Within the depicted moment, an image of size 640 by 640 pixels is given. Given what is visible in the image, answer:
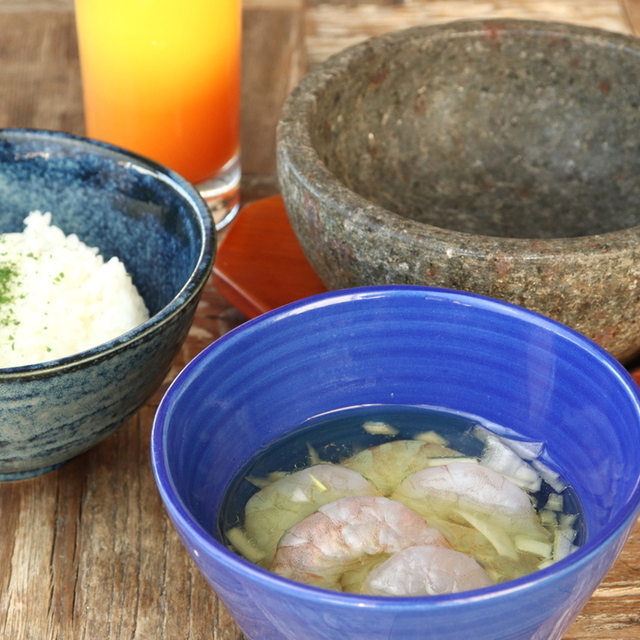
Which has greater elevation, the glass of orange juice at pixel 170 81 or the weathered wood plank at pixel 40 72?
the glass of orange juice at pixel 170 81

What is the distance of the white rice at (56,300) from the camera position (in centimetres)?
90

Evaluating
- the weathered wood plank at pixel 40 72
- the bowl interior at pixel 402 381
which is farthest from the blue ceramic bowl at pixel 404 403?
the weathered wood plank at pixel 40 72

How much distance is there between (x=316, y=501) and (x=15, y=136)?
0.60 metres

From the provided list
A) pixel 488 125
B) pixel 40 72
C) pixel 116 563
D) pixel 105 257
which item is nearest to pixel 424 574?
pixel 116 563

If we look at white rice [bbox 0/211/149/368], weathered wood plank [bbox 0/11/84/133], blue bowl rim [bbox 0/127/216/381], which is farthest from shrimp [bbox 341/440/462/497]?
weathered wood plank [bbox 0/11/84/133]

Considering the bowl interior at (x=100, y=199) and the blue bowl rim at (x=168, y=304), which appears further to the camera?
the bowl interior at (x=100, y=199)

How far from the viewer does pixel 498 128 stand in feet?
4.15

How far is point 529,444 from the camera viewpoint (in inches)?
31.2

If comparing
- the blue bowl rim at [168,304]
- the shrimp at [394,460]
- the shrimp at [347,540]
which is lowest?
the shrimp at [394,460]

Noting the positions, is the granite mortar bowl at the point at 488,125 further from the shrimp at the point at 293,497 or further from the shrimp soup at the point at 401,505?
the shrimp at the point at 293,497

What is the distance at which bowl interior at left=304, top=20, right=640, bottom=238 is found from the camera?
118 centimetres

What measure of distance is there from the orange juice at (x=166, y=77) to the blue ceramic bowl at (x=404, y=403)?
57cm

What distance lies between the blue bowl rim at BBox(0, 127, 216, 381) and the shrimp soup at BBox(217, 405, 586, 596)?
0.15m

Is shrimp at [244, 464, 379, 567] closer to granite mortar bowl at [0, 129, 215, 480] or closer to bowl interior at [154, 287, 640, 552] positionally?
bowl interior at [154, 287, 640, 552]
